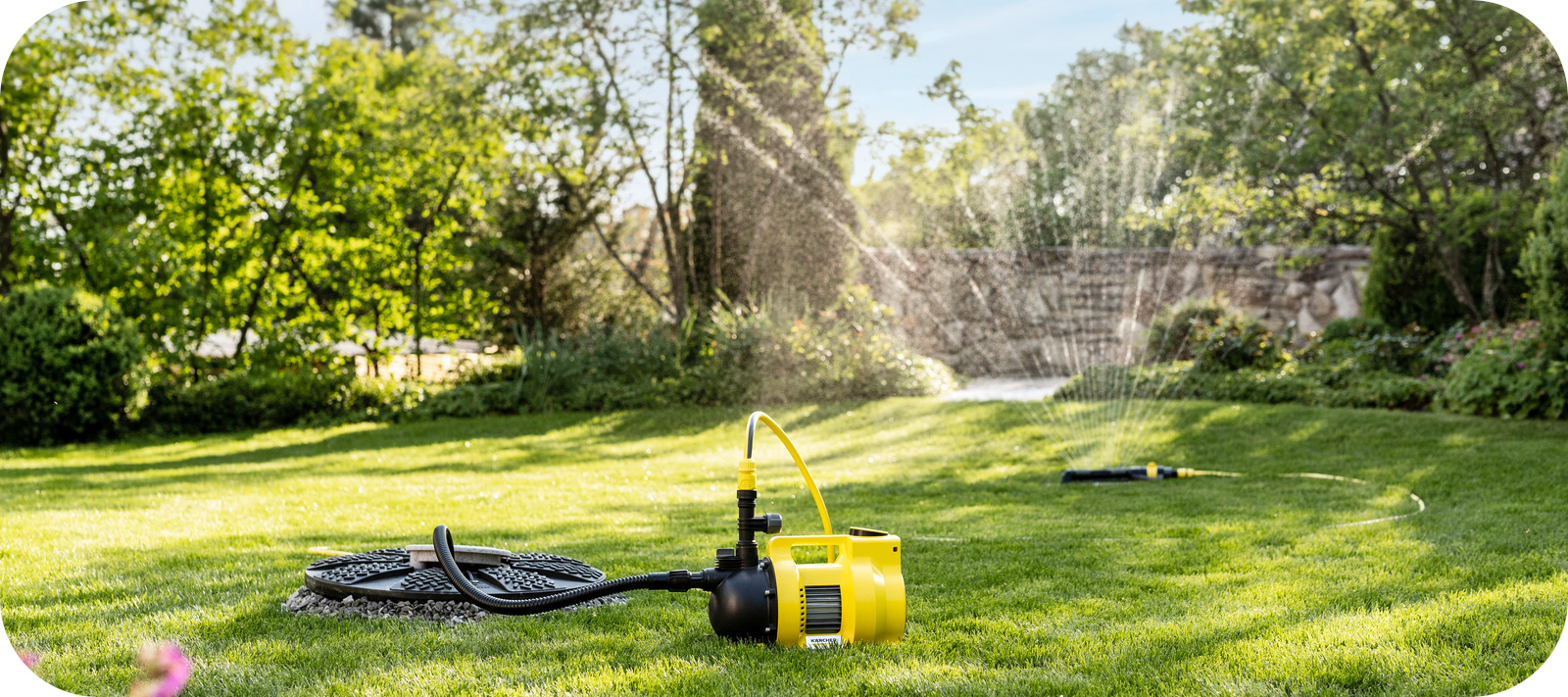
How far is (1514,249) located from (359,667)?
9917mm

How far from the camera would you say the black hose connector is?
92.8 inches

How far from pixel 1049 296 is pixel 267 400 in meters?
8.65

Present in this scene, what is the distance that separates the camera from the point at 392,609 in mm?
→ 2719

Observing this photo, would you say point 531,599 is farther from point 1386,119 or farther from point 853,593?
point 1386,119

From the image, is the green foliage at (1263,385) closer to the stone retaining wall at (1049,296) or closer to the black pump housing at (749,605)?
the stone retaining wall at (1049,296)

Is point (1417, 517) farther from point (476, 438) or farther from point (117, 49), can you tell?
point (117, 49)

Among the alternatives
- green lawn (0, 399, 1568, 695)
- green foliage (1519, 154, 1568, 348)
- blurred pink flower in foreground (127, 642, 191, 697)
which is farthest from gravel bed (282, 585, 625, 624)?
green foliage (1519, 154, 1568, 348)

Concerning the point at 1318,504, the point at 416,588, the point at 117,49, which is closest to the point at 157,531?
the point at 416,588

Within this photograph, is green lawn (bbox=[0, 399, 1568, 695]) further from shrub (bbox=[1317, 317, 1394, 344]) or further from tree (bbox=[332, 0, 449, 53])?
tree (bbox=[332, 0, 449, 53])

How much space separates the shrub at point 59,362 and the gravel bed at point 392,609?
250 inches

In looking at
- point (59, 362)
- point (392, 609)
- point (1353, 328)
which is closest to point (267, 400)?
point (59, 362)

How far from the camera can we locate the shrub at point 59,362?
25.0ft

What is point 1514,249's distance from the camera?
8.92 m

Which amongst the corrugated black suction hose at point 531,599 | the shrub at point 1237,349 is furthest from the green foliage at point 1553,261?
the corrugated black suction hose at point 531,599
